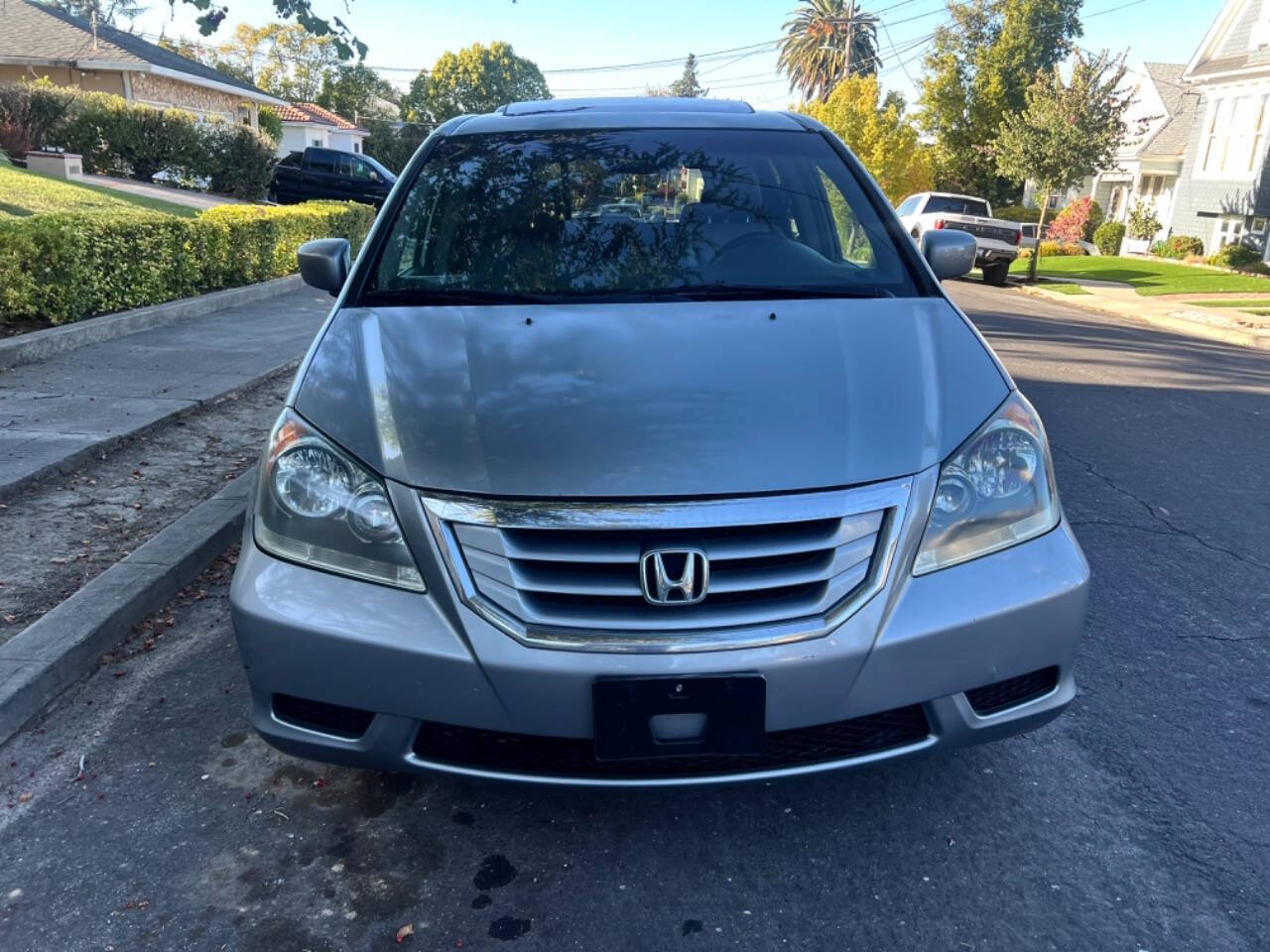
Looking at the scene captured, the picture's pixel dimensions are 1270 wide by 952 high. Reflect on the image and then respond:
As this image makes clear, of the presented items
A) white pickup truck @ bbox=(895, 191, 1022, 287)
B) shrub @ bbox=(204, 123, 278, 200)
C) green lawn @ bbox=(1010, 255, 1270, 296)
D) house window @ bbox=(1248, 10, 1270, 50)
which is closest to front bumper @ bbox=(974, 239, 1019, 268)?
white pickup truck @ bbox=(895, 191, 1022, 287)

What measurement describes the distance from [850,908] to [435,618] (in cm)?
114

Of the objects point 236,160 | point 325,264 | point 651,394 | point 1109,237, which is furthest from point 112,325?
point 1109,237

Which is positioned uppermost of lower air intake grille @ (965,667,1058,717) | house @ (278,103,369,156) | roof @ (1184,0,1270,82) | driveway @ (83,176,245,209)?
roof @ (1184,0,1270,82)

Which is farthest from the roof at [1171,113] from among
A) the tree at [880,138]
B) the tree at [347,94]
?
the tree at [347,94]

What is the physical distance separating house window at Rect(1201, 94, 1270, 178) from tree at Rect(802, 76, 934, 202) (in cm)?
809

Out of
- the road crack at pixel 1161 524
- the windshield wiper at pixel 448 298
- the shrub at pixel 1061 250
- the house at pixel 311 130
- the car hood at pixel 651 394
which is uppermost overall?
the house at pixel 311 130

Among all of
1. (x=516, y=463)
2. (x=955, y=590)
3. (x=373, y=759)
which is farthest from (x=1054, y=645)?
(x=373, y=759)

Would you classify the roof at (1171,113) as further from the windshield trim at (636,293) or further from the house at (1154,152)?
the windshield trim at (636,293)

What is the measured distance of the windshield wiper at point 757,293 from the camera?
9.89ft

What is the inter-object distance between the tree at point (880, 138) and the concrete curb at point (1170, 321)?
11092 millimetres

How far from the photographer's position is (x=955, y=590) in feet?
7.22

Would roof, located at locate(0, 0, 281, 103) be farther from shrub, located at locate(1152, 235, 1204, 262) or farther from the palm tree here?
the palm tree

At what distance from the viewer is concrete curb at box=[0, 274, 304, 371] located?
7059mm

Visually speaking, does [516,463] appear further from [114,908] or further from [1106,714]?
[1106,714]
